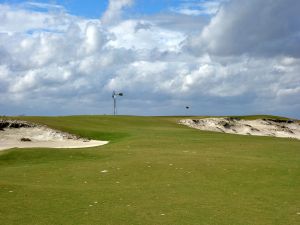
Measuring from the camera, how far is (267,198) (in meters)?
16.5

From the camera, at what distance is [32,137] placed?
45281 mm

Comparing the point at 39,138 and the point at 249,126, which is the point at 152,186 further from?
the point at 249,126

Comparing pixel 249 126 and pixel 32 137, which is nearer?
pixel 32 137

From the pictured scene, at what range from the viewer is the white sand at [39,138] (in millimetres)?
41531

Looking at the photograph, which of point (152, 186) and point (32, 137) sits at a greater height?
point (32, 137)

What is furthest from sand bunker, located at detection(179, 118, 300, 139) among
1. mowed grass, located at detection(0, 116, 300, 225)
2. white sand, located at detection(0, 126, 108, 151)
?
mowed grass, located at detection(0, 116, 300, 225)

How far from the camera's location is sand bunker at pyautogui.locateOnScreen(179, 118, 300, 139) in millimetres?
67125

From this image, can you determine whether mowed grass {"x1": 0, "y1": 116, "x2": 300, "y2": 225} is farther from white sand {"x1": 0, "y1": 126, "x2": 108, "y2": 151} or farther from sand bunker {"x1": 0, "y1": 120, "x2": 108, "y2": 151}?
sand bunker {"x1": 0, "y1": 120, "x2": 108, "y2": 151}

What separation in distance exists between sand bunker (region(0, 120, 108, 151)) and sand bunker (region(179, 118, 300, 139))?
78.2 feet

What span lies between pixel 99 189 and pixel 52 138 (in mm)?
27816

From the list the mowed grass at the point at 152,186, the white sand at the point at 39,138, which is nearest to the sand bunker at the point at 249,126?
the white sand at the point at 39,138

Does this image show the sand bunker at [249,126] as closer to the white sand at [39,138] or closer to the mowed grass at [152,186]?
the white sand at [39,138]

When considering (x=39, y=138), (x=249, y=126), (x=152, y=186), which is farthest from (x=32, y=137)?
(x=249, y=126)

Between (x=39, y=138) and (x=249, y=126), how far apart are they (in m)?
38.1
